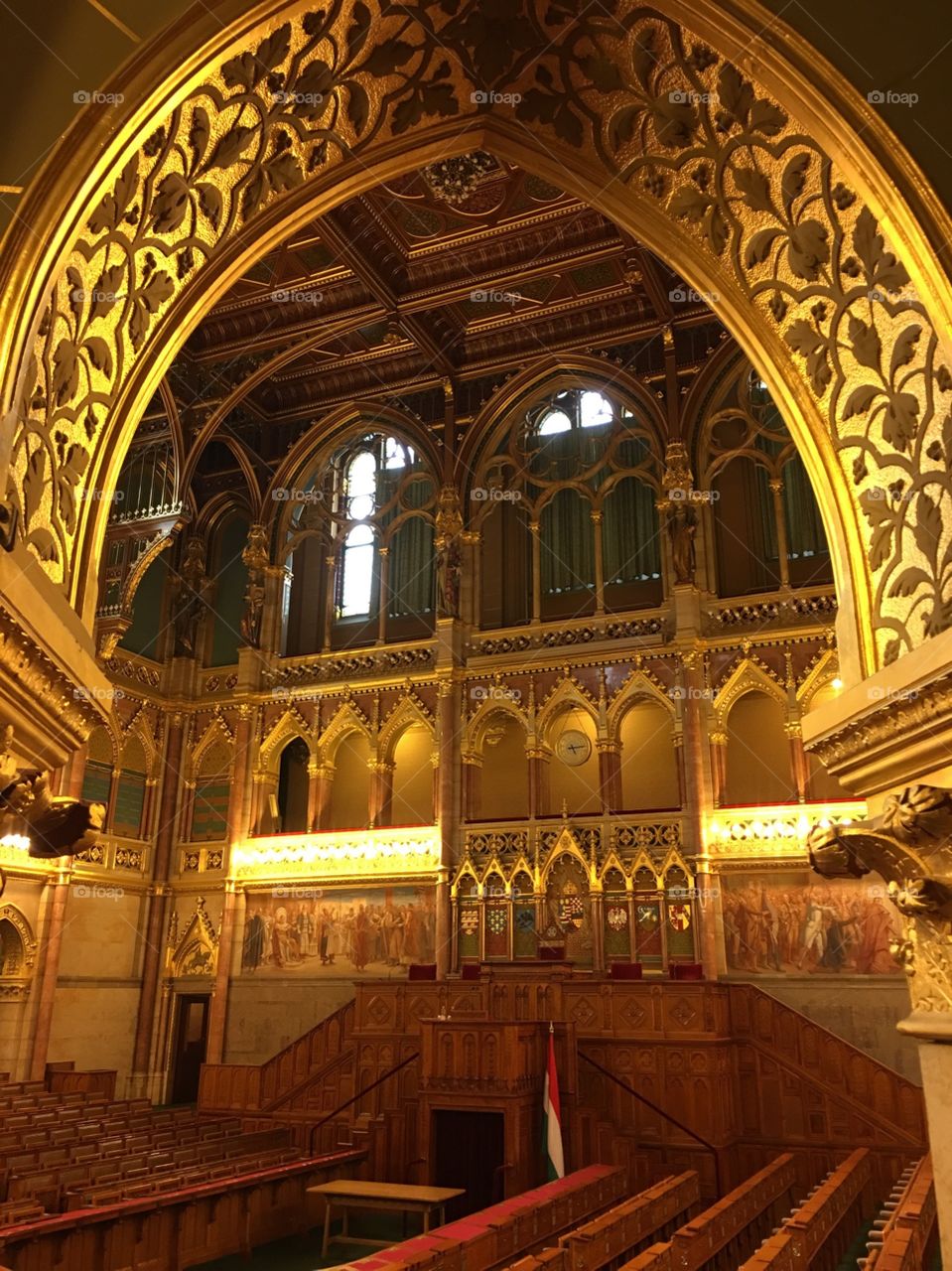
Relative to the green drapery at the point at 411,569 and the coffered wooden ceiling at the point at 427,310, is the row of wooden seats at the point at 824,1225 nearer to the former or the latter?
the coffered wooden ceiling at the point at 427,310

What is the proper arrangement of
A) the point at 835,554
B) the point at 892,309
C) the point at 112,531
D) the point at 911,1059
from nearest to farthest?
the point at 892,309
the point at 835,554
the point at 911,1059
the point at 112,531

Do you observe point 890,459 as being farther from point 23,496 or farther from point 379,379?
point 379,379

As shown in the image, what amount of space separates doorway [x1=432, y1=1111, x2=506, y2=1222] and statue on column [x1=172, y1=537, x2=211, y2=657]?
12.8 meters

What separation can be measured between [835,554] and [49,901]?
17828 millimetres

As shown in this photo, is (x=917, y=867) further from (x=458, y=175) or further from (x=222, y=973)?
(x=222, y=973)

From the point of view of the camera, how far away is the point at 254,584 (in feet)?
76.8

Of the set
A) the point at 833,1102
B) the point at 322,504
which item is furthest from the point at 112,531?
the point at 833,1102

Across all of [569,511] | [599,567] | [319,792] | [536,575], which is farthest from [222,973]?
[569,511]

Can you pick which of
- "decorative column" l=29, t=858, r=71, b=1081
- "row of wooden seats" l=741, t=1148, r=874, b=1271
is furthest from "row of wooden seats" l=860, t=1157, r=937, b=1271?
"decorative column" l=29, t=858, r=71, b=1081

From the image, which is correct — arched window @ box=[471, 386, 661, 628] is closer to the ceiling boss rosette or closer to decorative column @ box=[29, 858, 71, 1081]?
decorative column @ box=[29, 858, 71, 1081]

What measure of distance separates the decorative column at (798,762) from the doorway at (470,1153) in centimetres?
776

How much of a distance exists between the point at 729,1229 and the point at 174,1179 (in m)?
6.25

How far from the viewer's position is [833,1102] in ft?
47.1

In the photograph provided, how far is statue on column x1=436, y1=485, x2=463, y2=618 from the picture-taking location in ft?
70.5
